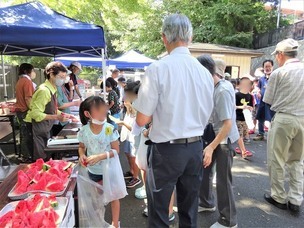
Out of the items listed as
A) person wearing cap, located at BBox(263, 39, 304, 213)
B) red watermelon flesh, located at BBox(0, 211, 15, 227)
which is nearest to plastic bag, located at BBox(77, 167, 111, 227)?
red watermelon flesh, located at BBox(0, 211, 15, 227)

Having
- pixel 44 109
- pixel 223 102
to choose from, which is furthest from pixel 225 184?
pixel 44 109

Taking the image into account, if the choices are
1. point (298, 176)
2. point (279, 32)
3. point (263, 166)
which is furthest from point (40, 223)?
point (279, 32)

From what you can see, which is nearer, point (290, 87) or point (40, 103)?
point (290, 87)

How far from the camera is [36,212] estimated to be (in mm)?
1470

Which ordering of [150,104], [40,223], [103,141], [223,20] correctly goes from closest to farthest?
[40,223], [150,104], [103,141], [223,20]

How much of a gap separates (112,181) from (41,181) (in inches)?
27.3

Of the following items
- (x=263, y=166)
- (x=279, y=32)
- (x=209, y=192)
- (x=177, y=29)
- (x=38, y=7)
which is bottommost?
(x=263, y=166)

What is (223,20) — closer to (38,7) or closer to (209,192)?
(38,7)

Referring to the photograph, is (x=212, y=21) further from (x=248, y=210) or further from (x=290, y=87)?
(x=248, y=210)

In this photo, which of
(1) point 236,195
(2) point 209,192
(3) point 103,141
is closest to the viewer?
(3) point 103,141

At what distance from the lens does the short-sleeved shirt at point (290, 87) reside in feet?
10.3

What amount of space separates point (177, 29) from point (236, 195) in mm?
2878

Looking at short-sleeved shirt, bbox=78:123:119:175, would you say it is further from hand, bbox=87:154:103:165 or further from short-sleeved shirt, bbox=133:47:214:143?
short-sleeved shirt, bbox=133:47:214:143

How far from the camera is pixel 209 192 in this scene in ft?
10.8
